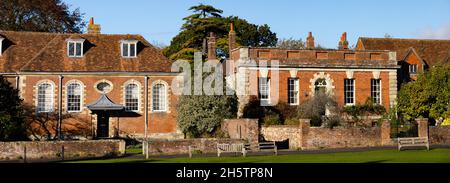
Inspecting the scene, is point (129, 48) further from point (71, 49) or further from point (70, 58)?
point (70, 58)

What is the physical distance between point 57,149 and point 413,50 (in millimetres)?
32568

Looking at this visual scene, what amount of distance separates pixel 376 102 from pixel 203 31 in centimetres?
2015

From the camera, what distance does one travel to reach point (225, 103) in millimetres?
36688

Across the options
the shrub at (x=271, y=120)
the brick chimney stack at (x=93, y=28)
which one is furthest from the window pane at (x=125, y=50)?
the shrub at (x=271, y=120)

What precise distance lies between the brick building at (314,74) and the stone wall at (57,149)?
1218 centimetres

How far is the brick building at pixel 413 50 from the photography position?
5159 cm

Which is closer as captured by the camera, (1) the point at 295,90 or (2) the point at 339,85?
(1) the point at 295,90

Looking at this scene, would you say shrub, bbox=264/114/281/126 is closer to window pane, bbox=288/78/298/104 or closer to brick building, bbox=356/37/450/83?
window pane, bbox=288/78/298/104

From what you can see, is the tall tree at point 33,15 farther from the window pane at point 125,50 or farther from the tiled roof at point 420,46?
the tiled roof at point 420,46

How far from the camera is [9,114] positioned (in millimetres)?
30547

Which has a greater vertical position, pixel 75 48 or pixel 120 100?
pixel 75 48

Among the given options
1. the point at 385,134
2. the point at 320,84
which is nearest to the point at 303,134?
the point at 385,134

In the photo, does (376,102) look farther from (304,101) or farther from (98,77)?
(98,77)

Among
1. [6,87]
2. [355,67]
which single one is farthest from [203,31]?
[6,87]
